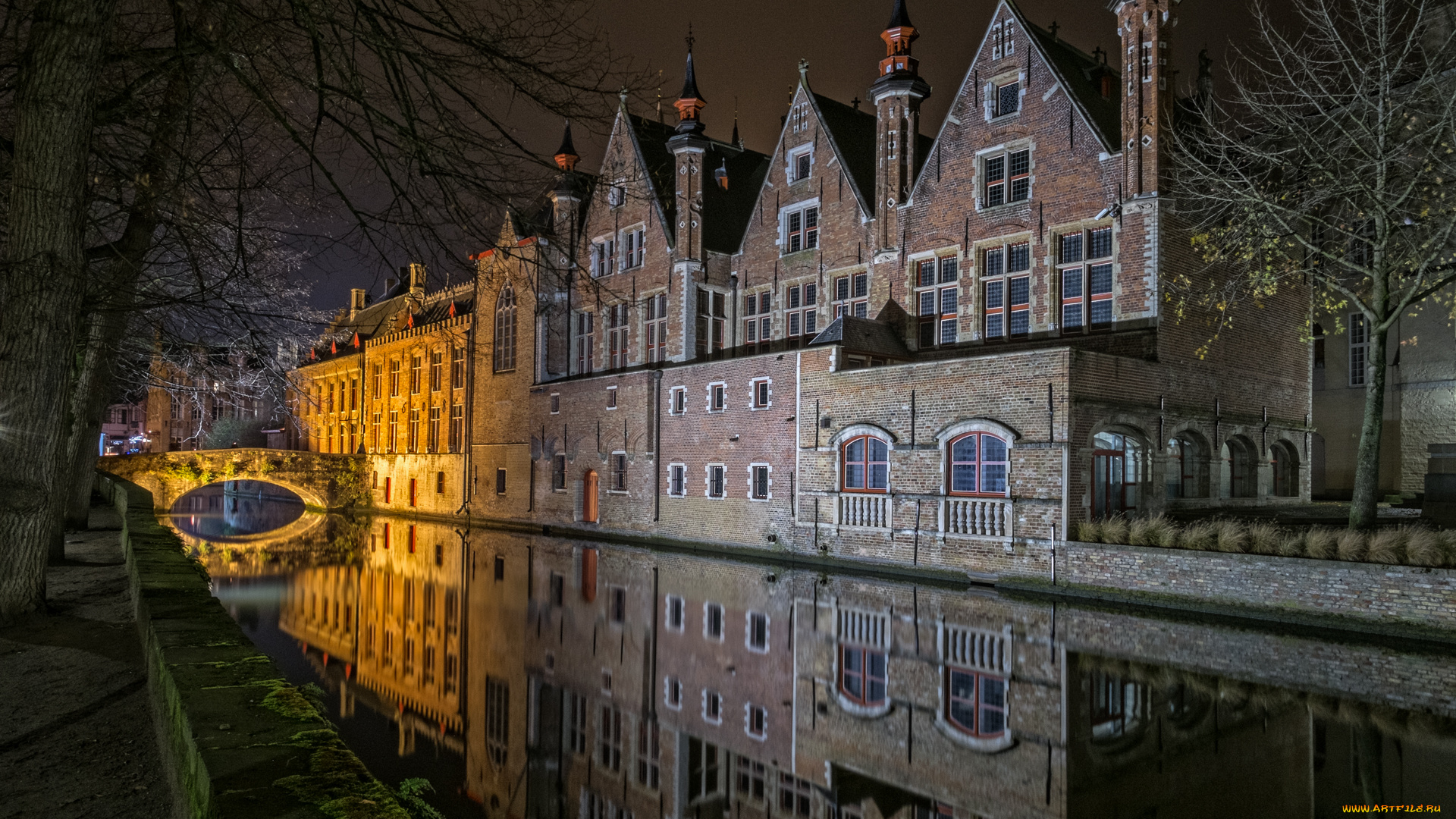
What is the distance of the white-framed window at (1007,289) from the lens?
821 inches

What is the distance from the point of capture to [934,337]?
22391 millimetres

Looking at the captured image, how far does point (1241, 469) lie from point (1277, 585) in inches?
352

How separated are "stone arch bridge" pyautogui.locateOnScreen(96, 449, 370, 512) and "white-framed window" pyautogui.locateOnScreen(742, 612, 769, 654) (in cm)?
3177

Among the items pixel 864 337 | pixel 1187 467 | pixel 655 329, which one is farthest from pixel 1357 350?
pixel 655 329

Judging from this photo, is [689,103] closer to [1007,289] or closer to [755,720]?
[1007,289]

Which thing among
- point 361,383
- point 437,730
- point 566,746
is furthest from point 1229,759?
point 361,383

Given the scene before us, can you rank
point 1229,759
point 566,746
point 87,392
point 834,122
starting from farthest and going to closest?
point 834,122, point 87,392, point 566,746, point 1229,759

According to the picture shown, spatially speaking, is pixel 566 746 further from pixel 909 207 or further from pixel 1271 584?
pixel 909 207

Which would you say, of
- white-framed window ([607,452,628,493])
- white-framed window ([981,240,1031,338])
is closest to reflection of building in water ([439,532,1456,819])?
white-framed window ([981,240,1031,338])

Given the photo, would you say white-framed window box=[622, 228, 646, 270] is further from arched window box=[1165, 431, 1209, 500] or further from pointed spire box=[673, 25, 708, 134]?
arched window box=[1165, 431, 1209, 500]

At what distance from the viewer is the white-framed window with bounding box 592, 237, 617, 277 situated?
31.6 metres

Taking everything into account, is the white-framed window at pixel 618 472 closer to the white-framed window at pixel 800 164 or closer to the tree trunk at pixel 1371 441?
the white-framed window at pixel 800 164

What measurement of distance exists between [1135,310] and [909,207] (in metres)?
6.21

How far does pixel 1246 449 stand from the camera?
21562mm
